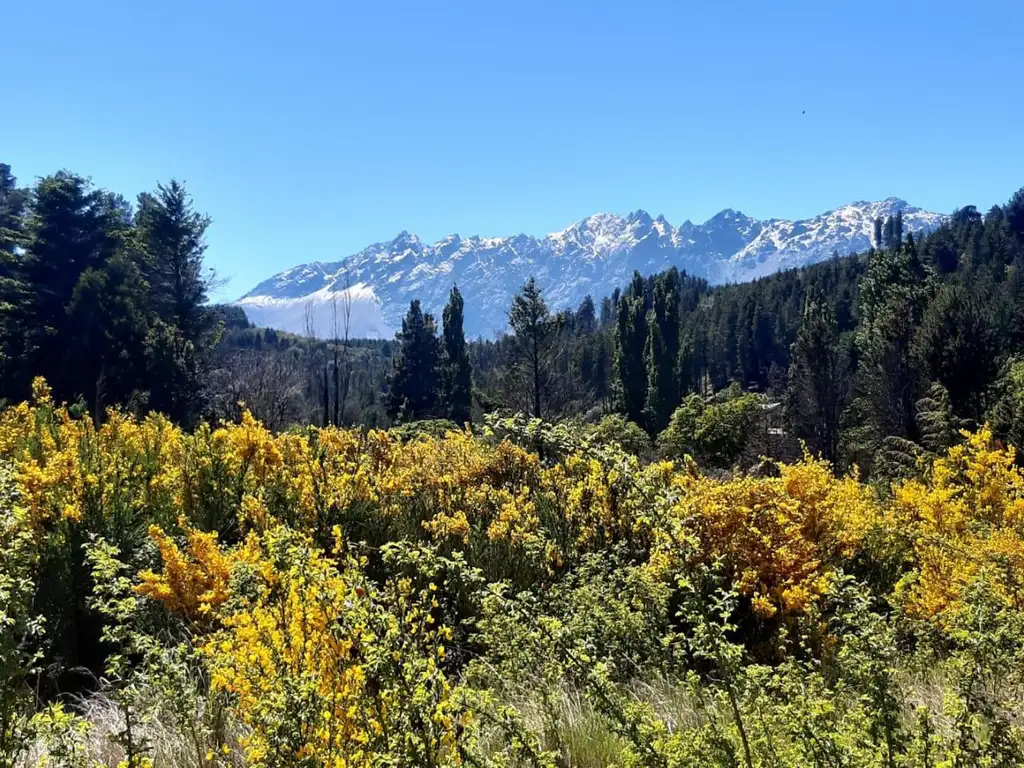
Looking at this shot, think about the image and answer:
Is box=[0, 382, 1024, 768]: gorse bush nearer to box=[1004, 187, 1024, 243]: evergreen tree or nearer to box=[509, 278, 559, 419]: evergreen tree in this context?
box=[509, 278, 559, 419]: evergreen tree

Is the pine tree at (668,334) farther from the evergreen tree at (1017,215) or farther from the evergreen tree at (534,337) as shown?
the evergreen tree at (1017,215)

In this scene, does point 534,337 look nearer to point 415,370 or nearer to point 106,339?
point 106,339

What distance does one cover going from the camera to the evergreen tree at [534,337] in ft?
80.5

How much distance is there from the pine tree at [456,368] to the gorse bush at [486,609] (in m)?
34.7

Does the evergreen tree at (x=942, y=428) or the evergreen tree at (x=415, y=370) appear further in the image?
the evergreen tree at (x=415, y=370)

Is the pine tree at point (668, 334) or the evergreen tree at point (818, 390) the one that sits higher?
the pine tree at point (668, 334)

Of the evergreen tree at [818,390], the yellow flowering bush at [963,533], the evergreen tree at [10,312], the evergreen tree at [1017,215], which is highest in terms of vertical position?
the evergreen tree at [1017,215]

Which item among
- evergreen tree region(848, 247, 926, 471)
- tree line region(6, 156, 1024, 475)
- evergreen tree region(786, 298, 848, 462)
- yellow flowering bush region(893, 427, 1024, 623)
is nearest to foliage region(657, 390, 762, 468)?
tree line region(6, 156, 1024, 475)

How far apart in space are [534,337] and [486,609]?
71.5 feet

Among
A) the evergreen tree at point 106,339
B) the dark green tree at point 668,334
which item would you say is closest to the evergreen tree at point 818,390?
the dark green tree at point 668,334

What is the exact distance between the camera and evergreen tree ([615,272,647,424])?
48906mm

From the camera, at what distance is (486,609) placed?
10.5 ft

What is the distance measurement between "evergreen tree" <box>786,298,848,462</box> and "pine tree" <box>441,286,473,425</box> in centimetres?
1926

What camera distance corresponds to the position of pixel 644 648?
3.84 m
